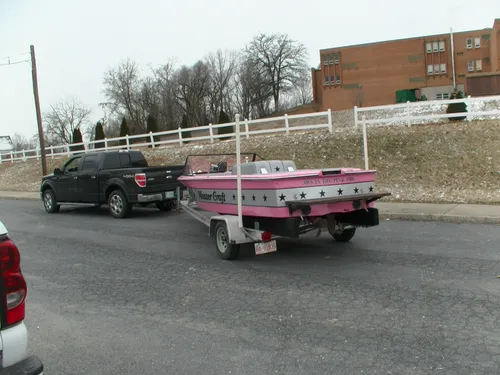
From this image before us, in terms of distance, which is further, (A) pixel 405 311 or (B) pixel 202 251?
(B) pixel 202 251

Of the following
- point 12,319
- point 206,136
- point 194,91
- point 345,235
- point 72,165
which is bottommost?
point 345,235

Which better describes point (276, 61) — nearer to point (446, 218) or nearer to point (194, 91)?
point (194, 91)

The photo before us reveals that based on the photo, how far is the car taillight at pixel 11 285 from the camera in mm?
2570

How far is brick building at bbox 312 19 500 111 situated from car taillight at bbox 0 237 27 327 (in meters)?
59.2

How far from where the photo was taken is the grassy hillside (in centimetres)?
1301

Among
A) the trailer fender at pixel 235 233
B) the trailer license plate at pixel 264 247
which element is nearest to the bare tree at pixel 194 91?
the trailer fender at pixel 235 233

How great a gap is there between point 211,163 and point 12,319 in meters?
7.18

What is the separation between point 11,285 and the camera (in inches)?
103

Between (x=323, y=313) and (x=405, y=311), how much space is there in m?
0.85

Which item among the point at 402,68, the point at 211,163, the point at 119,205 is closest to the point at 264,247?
the point at 211,163

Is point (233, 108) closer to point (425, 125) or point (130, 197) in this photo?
point (425, 125)

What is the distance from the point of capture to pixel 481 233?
8.73 meters

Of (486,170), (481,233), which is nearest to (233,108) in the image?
(486,170)

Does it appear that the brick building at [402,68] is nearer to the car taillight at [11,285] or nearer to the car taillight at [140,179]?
the car taillight at [140,179]
